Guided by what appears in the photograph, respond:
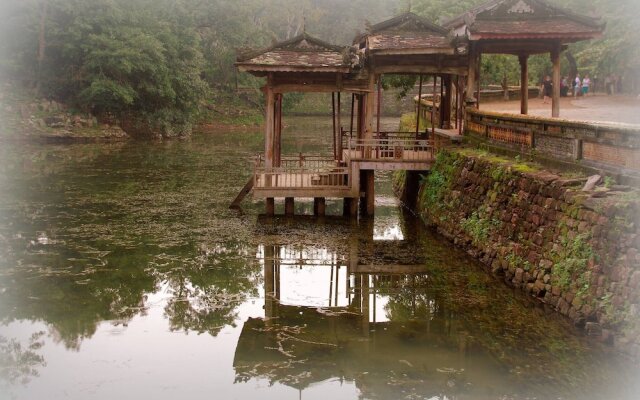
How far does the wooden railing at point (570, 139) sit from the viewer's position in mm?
12078

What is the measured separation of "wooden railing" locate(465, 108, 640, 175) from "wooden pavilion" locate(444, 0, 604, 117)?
2300 mm

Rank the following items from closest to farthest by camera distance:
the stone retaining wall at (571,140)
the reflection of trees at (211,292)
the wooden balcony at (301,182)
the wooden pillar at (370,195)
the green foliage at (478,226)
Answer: the stone retaining wall at (571,140) < the reflection of trees at (211,292) < the green foliage at (478,226) < the wooden balcony at (301,182) < the wooden pillar at (370,195)

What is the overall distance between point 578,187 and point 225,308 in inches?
267

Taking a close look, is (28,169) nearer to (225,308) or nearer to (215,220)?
(215,220)

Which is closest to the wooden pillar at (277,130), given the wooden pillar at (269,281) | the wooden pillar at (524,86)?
the wooden pillar at (269,281)

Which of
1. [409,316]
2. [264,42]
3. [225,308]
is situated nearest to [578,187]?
[409,316]

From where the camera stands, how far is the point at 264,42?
6650 cm

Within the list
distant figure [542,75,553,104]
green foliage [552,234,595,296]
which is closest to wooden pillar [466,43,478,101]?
green foliage [552,234,595,296]

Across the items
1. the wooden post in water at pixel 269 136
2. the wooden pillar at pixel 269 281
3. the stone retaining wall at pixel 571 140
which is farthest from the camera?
the wooden post in water at pixel 269 136

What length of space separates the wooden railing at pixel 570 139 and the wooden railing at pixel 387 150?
7.34 feet

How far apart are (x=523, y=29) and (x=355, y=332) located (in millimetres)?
11776

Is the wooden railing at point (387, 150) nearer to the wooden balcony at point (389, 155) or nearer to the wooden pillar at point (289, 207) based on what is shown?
the wooden balcony at point (389, 155)

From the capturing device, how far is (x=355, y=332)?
11844 millimetres

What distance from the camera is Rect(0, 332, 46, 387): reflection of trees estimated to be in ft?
32.5
